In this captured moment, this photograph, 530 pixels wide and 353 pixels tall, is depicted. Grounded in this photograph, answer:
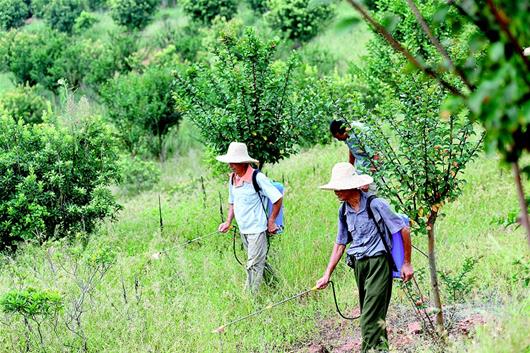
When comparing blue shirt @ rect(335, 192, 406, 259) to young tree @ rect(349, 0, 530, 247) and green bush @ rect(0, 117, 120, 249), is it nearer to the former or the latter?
young tree @ rect(349, 0, 530, 247)

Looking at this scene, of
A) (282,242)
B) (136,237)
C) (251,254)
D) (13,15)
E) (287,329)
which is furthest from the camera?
(13,15)

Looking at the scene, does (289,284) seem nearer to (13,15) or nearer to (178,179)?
(178,179)

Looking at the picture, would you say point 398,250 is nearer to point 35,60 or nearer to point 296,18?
point 296,18

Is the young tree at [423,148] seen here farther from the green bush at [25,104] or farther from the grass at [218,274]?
the green bush at [25,104]

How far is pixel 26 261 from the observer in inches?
367

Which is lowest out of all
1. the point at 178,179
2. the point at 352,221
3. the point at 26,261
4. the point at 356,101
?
the point at 178,179

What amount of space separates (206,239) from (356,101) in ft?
14.7

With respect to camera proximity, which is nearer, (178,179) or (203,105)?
(203,105)

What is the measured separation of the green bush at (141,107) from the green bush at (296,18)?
29.6ft

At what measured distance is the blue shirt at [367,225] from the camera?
5.59 meters

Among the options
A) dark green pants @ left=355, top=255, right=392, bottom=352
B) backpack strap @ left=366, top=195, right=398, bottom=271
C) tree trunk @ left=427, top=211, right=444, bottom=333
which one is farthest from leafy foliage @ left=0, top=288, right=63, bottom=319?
tree trunk @ left=427, top=211, right=444, bottom=333

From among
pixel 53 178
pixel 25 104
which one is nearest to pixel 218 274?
pixel 53 178

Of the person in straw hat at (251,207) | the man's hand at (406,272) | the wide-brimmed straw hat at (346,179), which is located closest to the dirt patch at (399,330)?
the man's hand at (406,272)

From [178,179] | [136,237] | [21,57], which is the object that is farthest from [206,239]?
[21,57]
